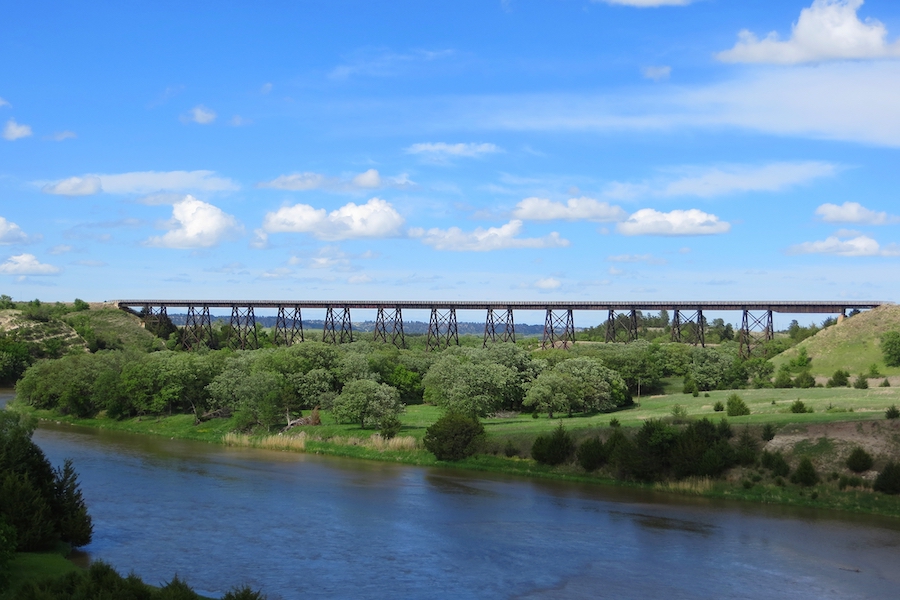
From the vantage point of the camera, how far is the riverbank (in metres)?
32.3

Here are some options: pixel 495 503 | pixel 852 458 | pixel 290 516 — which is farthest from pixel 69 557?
pixel 852 458

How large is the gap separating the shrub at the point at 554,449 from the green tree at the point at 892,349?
1583 inches

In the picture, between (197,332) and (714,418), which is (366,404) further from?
(197,332)

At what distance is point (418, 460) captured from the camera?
134 feet

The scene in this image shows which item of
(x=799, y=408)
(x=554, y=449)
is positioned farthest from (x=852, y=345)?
(x=554, y=449)

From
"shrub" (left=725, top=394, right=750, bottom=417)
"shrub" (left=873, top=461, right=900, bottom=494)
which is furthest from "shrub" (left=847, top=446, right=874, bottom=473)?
"shrub" (left=725, top=394, right=750, bottom=417)

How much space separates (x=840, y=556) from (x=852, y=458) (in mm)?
8888

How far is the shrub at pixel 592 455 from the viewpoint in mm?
36812

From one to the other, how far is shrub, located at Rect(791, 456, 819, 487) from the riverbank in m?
0.21

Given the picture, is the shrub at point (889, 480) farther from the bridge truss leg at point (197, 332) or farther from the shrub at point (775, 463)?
the bridge truss leg at point (197, 332)

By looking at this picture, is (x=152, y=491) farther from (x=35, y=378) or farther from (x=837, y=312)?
(x=837, y=312)

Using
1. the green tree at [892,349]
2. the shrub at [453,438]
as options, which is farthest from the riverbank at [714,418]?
the green tree at [892,349]

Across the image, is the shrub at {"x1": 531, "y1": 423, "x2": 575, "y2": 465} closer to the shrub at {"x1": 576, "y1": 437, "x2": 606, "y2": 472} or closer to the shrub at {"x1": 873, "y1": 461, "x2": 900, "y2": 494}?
the shrub at {"x1": 576, "y1": 437, "x2": 606, "y2": 472}

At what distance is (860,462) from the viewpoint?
32375mm
